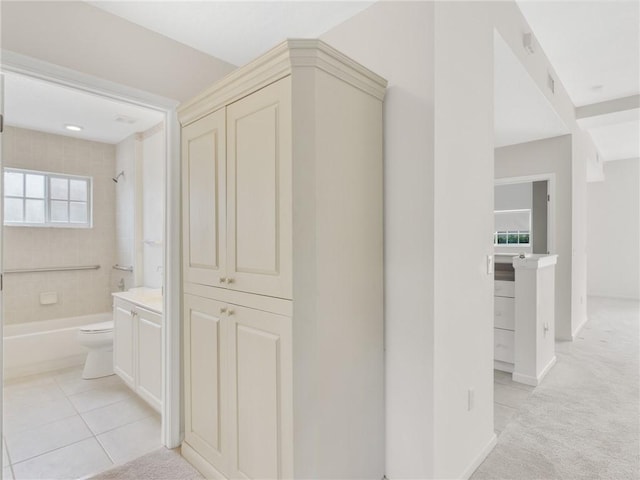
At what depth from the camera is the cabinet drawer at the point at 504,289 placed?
10.1 ft

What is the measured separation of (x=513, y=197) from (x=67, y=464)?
276 inches

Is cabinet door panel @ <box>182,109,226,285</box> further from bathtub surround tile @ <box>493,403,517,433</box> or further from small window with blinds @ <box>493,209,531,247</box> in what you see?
small window with blinds @ <box>493,209,531,247</box>

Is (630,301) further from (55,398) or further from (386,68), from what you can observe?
(55,398)

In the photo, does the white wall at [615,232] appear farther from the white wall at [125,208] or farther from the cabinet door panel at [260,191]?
the white wall at [125,208]

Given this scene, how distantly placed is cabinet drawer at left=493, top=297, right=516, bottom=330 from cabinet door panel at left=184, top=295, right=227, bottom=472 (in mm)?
2510

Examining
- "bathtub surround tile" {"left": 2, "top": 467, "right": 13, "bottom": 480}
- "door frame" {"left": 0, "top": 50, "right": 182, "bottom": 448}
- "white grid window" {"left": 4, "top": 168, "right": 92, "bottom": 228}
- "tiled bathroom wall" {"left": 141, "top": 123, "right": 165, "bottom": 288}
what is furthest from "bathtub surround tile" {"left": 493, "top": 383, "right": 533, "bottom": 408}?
"white grid window" {"left": 4, "top": 168, "right": 92, "bottom": 228}

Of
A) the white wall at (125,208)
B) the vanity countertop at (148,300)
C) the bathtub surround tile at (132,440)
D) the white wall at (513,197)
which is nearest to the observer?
the bathtub surround tile at (132,440)

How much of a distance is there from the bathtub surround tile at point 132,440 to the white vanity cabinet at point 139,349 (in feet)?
0.47

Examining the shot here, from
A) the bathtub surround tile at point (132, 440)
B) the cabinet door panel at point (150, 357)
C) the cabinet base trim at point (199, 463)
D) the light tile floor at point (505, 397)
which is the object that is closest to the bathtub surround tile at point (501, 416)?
the light tile floor at point (505, 397)

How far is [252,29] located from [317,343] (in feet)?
6.25

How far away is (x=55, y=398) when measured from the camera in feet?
9.22

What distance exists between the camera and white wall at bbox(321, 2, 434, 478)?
5.12 ft

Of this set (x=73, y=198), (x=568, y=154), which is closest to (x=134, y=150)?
(x=73, y=198)

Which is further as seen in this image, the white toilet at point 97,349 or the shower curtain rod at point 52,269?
the shower curtain rod at point 52,269
